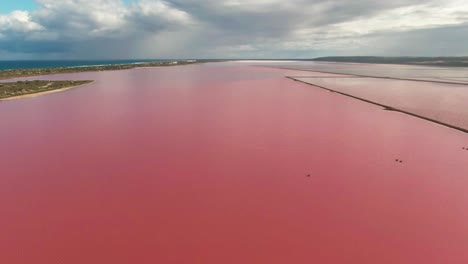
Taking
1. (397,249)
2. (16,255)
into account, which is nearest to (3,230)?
(16,255)

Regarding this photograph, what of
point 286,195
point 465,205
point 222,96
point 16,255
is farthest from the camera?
point 222,96

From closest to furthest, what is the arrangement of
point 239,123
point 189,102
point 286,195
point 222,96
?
point 286,195
point 239,123
point 189,102
point 222,96

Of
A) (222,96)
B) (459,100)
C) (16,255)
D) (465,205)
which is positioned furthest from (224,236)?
(459,100)

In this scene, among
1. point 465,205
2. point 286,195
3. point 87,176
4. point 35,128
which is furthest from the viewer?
point 35,128

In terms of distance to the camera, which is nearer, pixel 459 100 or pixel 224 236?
pixel 224 236

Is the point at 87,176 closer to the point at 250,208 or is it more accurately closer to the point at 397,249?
the point at 250,208

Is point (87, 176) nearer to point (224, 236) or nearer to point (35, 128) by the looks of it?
point (224, 236)
